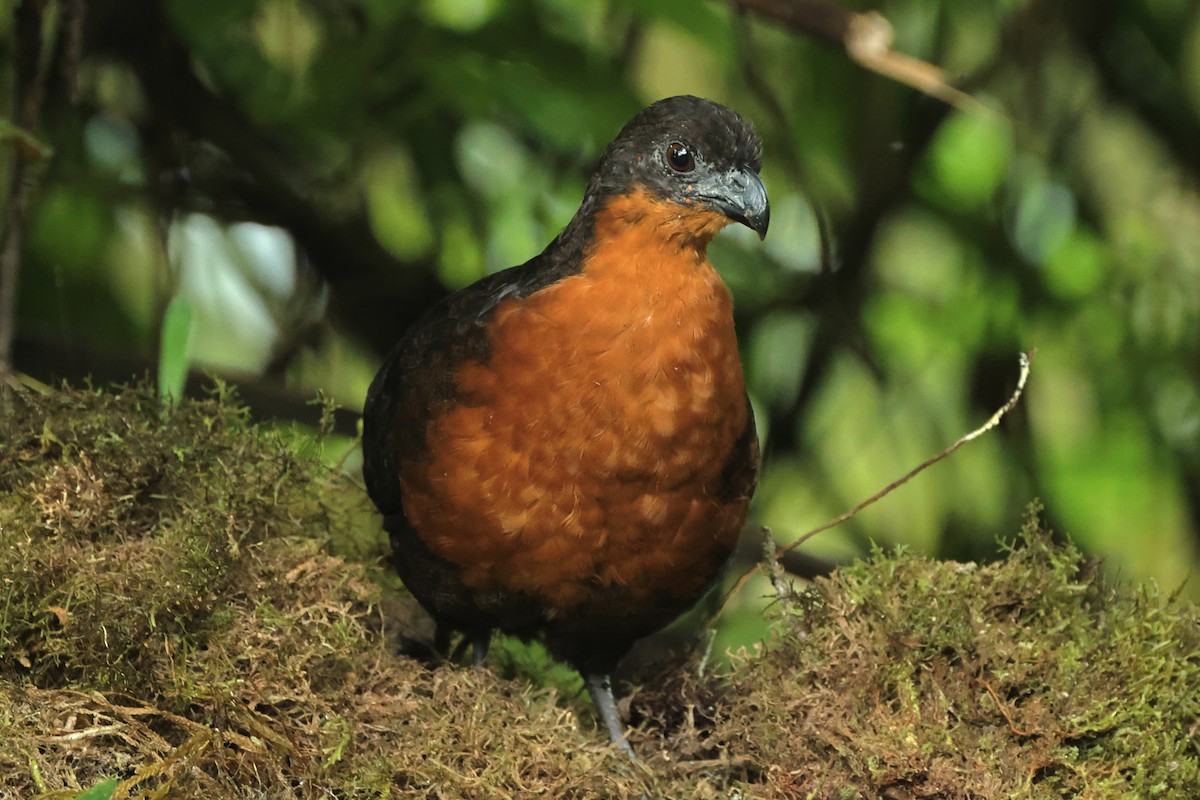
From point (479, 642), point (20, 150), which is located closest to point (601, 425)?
point (479, 642)

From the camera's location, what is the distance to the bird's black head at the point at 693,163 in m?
2.55

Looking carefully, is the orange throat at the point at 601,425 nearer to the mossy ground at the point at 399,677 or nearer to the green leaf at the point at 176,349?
the mossy ground at the point at 399,677

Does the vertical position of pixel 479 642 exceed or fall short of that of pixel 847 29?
it falls short

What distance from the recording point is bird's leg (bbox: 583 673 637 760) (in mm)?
2711

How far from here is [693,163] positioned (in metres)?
2.58

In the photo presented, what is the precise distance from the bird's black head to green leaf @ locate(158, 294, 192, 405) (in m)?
0.96

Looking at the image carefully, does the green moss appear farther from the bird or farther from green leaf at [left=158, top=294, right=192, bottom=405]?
green leaf at [left=158, top=294, right=192, bottom=405]

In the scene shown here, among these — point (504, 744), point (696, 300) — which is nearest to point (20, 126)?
point (696, 300)

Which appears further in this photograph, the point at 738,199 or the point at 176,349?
the point at 176,349

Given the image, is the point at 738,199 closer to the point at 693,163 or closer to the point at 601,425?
the point at 693,163

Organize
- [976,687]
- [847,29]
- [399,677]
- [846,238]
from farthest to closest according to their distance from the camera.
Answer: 1. [846,238]
2. [847,29]
3. [399,677]
4. [976,687]

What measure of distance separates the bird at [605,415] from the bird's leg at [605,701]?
2 centimetres

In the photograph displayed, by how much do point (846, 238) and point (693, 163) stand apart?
2.01 m

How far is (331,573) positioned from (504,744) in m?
0.48
